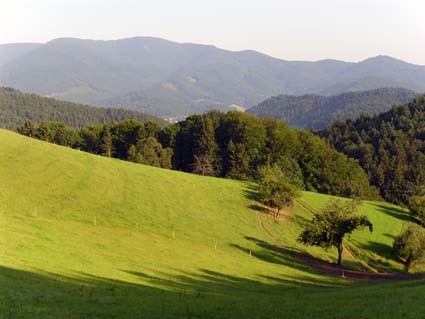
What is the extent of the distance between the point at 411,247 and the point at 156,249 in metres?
46.5

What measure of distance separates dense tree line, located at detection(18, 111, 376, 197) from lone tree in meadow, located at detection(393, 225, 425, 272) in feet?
213

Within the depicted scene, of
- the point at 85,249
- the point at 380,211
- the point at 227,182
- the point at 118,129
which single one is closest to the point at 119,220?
the point at 85,249

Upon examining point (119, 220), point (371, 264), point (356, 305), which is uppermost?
point (356, 305)

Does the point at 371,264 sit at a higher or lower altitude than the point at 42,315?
lower

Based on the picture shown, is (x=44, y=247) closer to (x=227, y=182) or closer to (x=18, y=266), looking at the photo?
(x=18, y=266)

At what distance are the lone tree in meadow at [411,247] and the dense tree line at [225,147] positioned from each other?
6499 cm

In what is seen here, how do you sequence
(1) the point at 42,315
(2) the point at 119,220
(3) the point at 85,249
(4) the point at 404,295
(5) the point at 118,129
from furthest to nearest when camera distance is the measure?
(5) the point at 118,129 < (2) the point at 119,220 < (3) the point at 85,249 < (4) the point at 404,295 < (1) the point at 42,315

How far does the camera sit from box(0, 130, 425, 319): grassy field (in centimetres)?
2880

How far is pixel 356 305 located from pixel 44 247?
29565mm

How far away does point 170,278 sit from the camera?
42188 mm

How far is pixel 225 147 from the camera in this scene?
16512 cm

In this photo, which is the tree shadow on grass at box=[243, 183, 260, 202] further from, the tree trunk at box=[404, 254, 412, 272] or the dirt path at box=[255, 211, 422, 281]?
the tree trunk at box=[404, 254, 412, 272]

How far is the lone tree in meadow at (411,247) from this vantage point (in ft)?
241

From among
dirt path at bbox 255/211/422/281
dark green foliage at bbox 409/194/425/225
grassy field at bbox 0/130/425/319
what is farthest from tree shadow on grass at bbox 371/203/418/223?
dirt path at bbox 255/211/422/281
